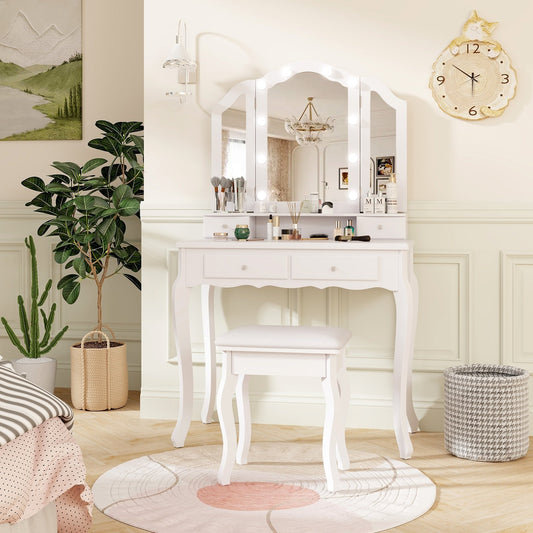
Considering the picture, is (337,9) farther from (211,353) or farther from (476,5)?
(211,353)

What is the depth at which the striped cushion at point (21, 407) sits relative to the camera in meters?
1.69

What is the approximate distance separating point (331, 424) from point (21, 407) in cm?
117

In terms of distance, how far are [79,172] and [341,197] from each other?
1.36 meters

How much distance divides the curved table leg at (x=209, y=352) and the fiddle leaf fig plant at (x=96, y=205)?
582 mm

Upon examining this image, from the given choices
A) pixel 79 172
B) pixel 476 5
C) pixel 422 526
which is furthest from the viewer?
pixel 79 172

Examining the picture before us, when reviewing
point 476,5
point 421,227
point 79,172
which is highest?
point 476,5

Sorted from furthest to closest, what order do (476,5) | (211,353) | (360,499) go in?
(211,353) < (476,5) < (360,499)

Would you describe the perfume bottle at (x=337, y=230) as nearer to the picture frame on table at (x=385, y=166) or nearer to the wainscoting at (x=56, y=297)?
the picture frame on table at (x=385, y=166)

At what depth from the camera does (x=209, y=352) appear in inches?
137

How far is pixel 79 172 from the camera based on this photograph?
380 centimetres

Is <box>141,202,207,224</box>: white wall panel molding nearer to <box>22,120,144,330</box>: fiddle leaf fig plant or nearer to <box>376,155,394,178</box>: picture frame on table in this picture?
<box>22,120,144,330</box>: fiddle leaf fig plant

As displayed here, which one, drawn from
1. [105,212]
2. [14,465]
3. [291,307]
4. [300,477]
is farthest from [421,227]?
[14,465]

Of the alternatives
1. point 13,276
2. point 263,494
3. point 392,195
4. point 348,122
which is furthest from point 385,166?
point 13,276

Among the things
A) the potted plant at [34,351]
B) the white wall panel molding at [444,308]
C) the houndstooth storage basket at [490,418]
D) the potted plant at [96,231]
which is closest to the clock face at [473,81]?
the white wall panel molding at [444,308]
